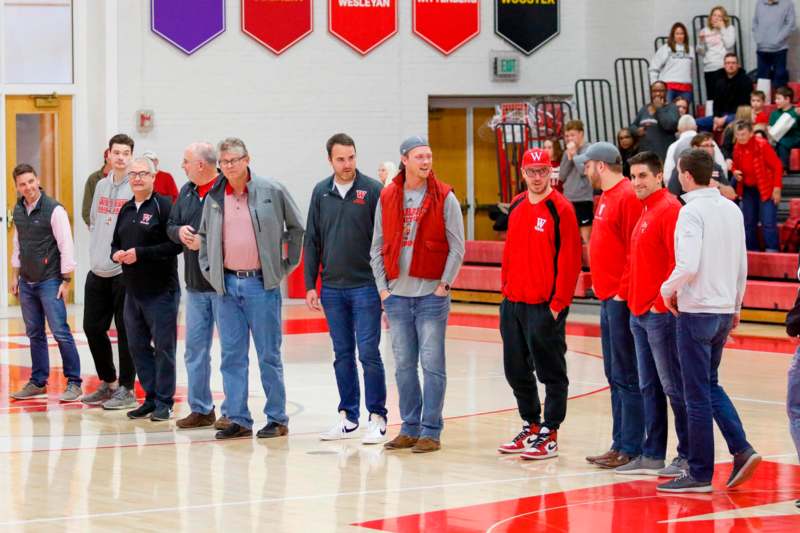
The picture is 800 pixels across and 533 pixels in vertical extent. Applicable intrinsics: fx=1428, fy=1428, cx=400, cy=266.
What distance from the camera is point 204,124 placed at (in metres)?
19.8

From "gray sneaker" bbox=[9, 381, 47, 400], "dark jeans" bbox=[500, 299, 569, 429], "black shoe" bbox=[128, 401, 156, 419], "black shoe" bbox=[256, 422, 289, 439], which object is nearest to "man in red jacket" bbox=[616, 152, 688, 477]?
"dark jeans" bbox=[500, 299, 569, 429]

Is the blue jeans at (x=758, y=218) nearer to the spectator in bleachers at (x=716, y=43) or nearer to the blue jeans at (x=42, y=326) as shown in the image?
the spectator in bleachers at (x=716, y=43)

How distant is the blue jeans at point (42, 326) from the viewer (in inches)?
441

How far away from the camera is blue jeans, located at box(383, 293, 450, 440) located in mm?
8930

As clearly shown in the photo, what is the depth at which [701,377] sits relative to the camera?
24.6ft

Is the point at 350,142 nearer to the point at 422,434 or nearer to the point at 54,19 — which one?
the point at 422,434

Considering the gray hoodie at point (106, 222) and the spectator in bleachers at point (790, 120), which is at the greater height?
the spectator in bleachers at point (790, 120)

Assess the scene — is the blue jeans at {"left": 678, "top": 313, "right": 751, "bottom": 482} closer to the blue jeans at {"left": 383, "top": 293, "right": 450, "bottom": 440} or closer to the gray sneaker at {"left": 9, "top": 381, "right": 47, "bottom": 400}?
the blue jeans at {"left": 383, "top": 293, "right": 450, "bottom": 440}

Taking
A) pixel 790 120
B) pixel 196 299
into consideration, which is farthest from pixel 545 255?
pixel 790 120

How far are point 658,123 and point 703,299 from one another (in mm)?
12136

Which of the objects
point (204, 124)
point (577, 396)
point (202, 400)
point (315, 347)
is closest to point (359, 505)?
point (202, 400)

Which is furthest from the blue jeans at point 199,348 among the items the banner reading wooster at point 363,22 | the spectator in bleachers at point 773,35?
the spectator in bleachers at point 773,35

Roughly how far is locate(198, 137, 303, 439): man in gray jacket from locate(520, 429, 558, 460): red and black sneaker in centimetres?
179

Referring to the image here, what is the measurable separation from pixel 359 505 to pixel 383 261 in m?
2.12
